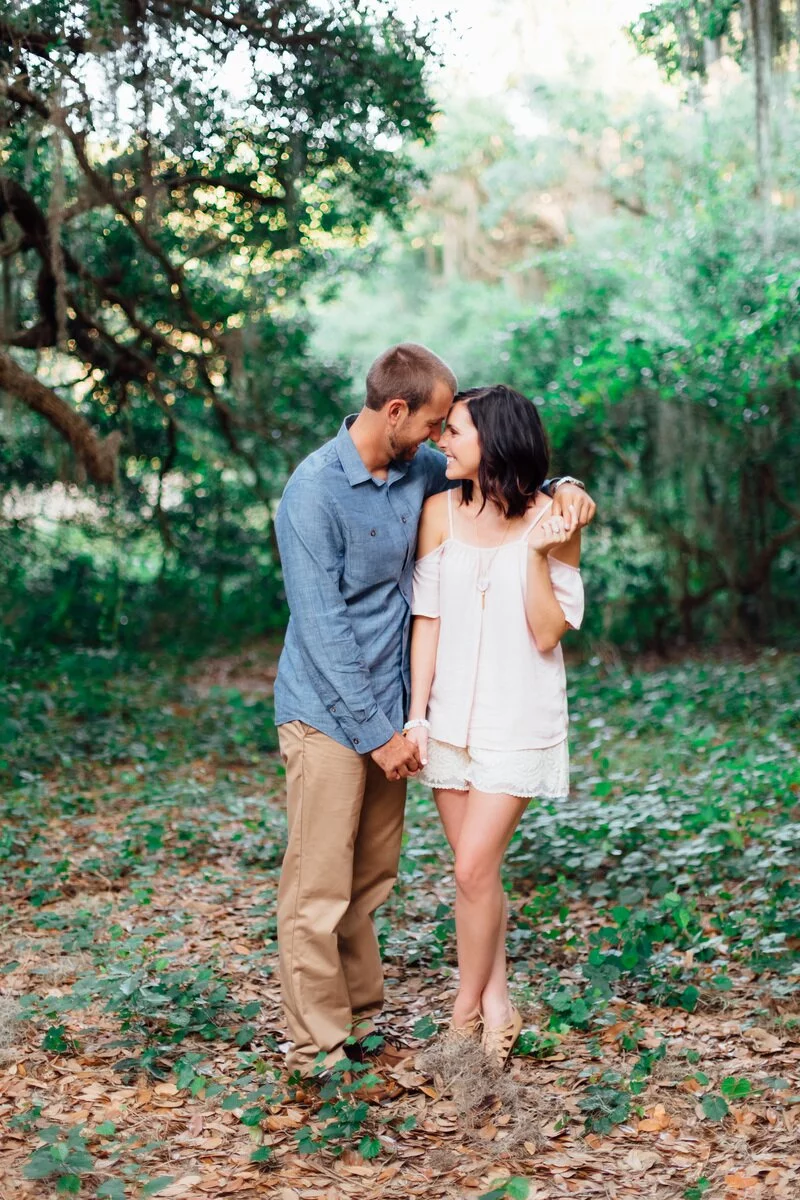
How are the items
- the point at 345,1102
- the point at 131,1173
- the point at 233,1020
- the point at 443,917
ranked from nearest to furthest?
the point at 131,1173 < the point at 345,1102 < the point at 233,1020 < the point at 443,917

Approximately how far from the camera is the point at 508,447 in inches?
108

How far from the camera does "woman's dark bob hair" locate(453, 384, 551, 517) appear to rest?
108 inches

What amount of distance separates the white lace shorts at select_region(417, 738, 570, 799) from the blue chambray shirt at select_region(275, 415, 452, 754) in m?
0.16

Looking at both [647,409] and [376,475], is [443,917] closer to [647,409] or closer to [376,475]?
[376,475]

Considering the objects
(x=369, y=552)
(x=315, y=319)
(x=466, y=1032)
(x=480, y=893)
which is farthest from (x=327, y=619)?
(x=315, y=319)

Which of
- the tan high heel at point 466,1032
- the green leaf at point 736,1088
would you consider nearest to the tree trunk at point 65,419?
the tan high heel at point 466,1032

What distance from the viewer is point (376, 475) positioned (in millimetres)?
2803

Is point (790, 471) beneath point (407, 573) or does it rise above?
above

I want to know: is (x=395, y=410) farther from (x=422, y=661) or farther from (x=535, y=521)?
(x=422, y=661)

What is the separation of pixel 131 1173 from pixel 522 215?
15.4 meters

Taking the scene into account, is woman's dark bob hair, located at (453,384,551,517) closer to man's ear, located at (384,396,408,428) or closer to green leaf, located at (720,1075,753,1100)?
man's ear, located at (384,396,408,428)

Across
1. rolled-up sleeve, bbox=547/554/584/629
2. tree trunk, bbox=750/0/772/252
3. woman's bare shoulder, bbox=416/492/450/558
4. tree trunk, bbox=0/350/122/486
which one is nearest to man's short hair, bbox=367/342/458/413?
woman's bare shoulder, bbox=416/492/450/558

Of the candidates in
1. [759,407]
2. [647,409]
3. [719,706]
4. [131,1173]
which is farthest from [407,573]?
[647,409]

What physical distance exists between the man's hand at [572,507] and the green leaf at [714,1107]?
1.46 meters
